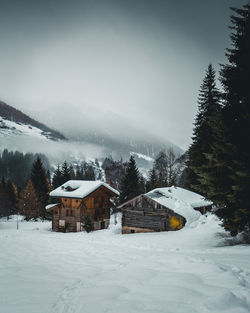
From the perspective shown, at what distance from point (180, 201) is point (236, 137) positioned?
57.4ft

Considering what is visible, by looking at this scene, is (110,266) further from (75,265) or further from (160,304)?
(160,304)

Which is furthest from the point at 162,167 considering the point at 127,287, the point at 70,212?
the point at 127,287

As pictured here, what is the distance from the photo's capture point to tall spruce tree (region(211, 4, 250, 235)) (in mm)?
12062

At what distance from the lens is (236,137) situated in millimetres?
12805

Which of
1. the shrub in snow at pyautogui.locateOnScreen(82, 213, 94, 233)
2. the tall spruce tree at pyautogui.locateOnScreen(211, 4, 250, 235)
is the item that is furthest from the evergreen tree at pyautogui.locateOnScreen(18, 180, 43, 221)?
the tall spruce tree at pyautogui.locateOnScreen(211, 4, 250, 235)

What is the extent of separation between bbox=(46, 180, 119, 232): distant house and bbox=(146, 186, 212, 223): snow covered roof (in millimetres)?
12097

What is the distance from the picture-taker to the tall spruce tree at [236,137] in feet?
39.6

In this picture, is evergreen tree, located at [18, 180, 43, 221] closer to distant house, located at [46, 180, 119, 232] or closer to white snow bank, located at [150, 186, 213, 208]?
distant house, located at [46, 180, 119, 232]

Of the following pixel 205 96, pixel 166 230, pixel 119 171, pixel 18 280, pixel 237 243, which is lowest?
pixel 166 230

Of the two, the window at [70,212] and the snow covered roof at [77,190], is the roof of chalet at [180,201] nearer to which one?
the snow covered roof at [77,190]

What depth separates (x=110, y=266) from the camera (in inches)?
352

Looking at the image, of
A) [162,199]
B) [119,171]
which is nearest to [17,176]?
[119,171]

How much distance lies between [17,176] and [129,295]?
518 ft

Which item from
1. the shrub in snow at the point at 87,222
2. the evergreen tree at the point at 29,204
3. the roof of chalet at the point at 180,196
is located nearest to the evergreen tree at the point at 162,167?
the roof of chalet at the point at 180,196
